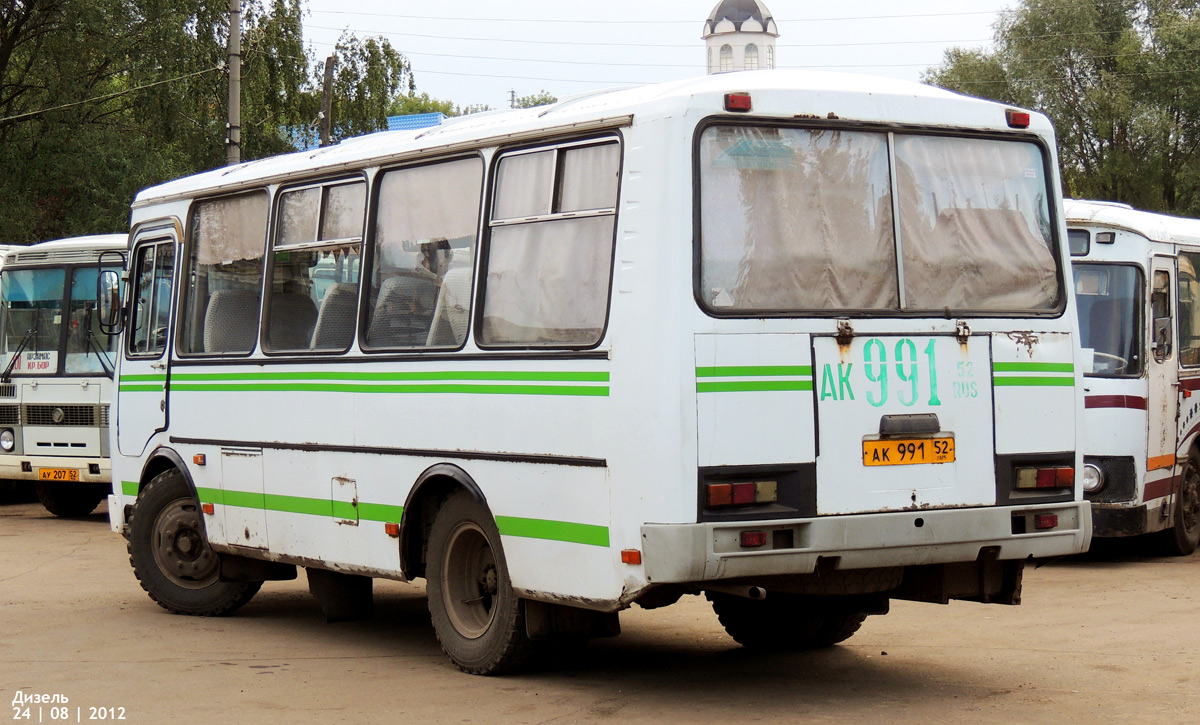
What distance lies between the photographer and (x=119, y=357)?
1145 cm

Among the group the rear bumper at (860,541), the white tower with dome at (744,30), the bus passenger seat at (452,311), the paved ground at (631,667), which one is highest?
the white tower with dome at (744,30)

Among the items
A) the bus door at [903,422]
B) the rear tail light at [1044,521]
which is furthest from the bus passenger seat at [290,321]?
the rear tail light at [1044,521]

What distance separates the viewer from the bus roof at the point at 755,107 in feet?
23.5

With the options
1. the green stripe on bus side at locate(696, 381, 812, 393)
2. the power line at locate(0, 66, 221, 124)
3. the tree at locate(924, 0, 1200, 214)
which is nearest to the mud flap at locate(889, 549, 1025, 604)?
the green stripe on bus side at locate(696, 381, 812, 393)

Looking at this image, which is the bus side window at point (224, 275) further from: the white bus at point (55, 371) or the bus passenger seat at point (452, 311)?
the white bus at point (55, 371)

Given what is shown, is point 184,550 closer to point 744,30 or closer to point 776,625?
point 776,625

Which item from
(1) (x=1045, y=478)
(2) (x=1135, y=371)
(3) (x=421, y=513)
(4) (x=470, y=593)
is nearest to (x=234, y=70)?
(2) (x=1135, y=371)

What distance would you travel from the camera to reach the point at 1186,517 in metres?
14.2

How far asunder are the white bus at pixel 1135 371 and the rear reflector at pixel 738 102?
697cm

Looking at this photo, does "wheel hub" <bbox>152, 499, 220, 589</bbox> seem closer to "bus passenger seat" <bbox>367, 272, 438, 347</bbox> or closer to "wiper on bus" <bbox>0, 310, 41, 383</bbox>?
"bus passenger seat" <bbox>367, 272, 438, 347</bbox>

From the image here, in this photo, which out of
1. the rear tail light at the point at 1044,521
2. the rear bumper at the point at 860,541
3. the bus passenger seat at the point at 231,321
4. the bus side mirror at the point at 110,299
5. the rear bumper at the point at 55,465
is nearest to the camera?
the rear bumper at the point at 860,541

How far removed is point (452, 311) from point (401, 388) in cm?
57

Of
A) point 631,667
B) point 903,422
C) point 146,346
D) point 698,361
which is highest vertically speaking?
point 146,346

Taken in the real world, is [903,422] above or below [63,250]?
below
